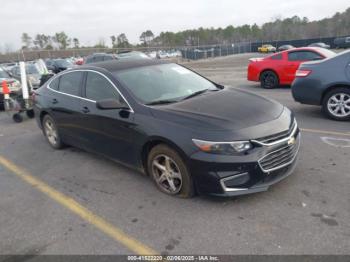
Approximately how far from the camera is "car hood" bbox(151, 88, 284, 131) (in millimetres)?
3326

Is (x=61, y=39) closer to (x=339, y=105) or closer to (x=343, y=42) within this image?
(x=343, y=42)

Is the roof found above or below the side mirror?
above

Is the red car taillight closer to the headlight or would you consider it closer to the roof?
the roof

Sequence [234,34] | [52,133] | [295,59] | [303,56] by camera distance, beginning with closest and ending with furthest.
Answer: [52,133]
[303,56]
[295,59]
[234,34]

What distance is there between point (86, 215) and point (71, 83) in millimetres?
2501

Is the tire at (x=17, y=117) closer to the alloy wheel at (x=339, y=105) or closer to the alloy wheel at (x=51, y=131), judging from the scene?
the alloy wheel at (x=51, y=131)

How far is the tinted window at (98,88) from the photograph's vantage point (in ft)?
13.9

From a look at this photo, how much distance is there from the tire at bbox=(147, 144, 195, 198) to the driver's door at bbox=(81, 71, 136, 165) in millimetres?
362

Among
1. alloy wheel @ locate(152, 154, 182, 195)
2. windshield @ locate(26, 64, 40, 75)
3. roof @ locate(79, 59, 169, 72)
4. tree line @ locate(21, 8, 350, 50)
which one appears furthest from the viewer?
tree line @ locate(21, 8, 350, 50)

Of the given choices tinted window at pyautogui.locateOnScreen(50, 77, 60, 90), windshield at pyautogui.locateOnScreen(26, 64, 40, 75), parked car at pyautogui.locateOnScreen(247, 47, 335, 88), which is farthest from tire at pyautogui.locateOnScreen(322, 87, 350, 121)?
windshield at pyautogui.locateOnScreen(26, 64, 40, 75)

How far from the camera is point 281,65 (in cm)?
1111

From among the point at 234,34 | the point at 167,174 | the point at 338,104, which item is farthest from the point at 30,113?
the point at 234,34

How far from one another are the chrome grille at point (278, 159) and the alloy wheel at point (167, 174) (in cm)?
94

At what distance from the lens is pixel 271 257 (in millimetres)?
2611
